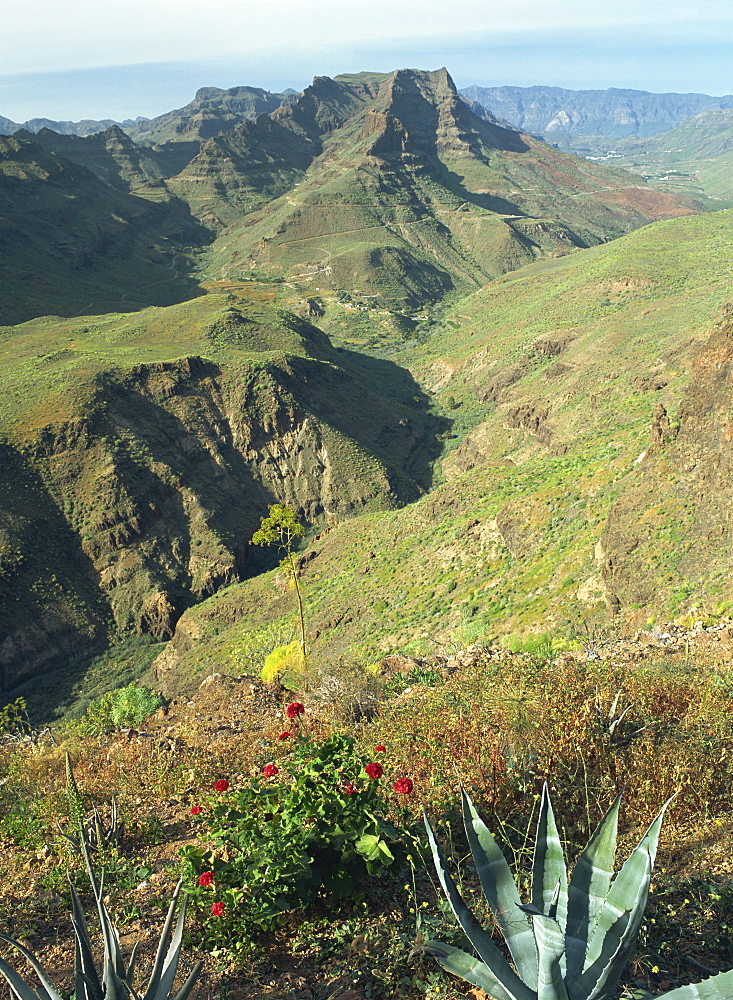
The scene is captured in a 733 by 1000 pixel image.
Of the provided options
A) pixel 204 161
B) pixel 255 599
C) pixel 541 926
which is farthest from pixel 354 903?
pixel 204 161

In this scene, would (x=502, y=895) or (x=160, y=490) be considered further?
(x=160, y=490)

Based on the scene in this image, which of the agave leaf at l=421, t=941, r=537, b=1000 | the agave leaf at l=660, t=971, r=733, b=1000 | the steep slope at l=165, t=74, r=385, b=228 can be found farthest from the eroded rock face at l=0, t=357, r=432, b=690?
the steep slope at l=165, t=74, r=385, b=228

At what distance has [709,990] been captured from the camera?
2.81 meters

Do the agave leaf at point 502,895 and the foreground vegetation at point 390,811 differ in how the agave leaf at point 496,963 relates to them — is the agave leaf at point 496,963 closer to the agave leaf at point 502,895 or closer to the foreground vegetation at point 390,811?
the agave leaf at point 502,895

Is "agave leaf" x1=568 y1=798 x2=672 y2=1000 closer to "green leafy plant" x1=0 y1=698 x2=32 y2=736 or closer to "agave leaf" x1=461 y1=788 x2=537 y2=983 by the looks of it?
"agave leaf" x1=461 y1=788 x2=537 y2=983

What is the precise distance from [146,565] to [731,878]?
41311 mm

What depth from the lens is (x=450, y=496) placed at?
1277 inches

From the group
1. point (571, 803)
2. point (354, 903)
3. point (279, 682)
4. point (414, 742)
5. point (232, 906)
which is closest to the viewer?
point (232, 906)

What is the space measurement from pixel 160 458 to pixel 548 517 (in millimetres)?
31802

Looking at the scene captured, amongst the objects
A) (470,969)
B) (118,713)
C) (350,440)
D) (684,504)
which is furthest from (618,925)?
(350,440)

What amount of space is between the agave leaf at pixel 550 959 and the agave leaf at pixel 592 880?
57cm

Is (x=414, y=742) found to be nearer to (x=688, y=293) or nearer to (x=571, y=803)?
(x=571, y=803)

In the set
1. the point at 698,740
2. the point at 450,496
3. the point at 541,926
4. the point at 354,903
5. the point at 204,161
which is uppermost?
the point at 204,161

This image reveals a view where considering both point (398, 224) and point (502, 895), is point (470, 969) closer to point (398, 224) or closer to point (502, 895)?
point (502, 895)
